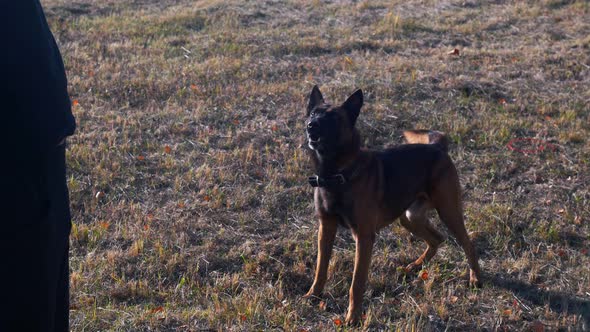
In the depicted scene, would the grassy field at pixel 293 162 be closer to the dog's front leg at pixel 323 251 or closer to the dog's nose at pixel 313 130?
the dog's front leg at pixel 323 251

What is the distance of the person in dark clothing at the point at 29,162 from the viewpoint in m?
2.47

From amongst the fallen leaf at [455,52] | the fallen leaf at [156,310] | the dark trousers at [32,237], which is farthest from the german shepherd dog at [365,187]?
the fallen leaf at [455,52]

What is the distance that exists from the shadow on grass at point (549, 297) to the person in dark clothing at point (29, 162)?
11.8ft

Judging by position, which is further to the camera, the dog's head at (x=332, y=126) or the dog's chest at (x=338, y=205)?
the dog's chest at (x=338, y=205)

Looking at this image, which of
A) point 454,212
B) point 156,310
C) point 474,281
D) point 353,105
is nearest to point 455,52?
point 454,212

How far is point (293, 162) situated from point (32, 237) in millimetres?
4746

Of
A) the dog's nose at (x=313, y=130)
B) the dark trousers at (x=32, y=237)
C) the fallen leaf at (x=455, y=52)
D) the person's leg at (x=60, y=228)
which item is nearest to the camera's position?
the dark trousers at (x=32, y=237)

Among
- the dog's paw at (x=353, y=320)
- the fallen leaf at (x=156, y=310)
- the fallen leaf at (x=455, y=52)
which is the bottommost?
the dog's paw at (x=353, y=320)

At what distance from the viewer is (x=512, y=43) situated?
11.4 m

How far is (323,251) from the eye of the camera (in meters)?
5.08

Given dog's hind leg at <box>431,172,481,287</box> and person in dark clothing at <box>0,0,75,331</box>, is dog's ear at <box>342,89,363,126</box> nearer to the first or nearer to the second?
dog's hind leg at <box>431,172,481,287</box>

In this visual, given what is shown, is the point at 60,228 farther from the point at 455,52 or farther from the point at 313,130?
the point at 455,52

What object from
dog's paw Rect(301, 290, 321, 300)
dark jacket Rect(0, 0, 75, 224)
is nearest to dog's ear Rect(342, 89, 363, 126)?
dog's paw Rect(301, 290, 321, 300)

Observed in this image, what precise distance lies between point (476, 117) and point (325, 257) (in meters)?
3.92
